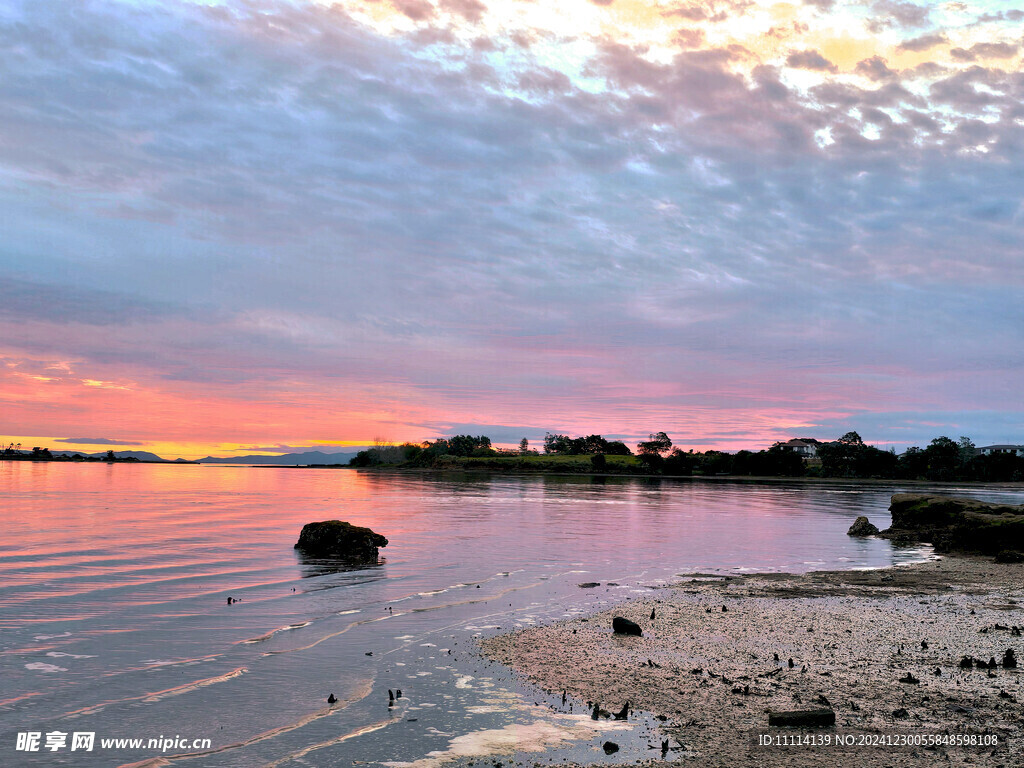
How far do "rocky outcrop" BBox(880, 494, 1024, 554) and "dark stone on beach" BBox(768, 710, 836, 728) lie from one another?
1207 inches

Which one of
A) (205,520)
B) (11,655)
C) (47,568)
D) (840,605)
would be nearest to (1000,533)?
(840,605)

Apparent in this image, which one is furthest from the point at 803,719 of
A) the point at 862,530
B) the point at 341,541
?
the point at 862,530

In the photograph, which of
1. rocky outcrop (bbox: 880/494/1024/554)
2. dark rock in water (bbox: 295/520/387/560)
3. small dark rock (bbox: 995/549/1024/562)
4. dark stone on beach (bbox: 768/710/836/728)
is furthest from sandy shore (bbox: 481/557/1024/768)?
dark rock in water (bbox: 295/520/387/560)

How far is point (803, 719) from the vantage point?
10.4m

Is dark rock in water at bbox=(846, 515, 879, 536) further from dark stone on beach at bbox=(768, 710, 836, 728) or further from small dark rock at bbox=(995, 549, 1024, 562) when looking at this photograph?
dark stone on beach at bbox=(768, 710, 836, 728)

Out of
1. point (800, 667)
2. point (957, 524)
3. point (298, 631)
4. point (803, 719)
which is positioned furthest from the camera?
point (957, 524)

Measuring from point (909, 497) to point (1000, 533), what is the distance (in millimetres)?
17560

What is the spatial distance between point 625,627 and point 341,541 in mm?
19200

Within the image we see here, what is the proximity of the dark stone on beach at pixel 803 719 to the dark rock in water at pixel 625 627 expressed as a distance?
20.1 ft

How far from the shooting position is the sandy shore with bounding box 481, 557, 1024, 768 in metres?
9.76

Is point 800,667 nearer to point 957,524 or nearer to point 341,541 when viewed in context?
point 341,541

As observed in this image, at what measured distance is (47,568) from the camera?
26719mm

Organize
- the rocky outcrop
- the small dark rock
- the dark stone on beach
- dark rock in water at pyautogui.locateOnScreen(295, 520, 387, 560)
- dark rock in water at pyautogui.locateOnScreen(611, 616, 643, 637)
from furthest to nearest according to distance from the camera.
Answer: the rocky outcrop → dark rock in water at pyautogui.locateOnScreen(295, 520, 387, 560) → the small dark rock → dark rock in water at pyautogui.locateOnScreen(611, 616, 643, 637) → the dark stone on beach

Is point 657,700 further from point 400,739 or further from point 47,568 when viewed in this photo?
point 47,568
